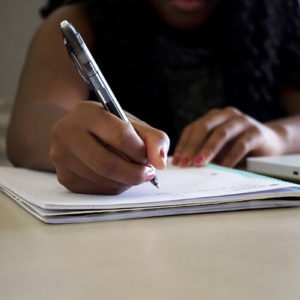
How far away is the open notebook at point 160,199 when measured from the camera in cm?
42

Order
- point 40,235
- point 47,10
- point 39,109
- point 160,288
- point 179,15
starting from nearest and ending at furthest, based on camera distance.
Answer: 1. point 160,288
2. point 40,235
3. point 39,109
4. point 179,15
5. point 47,10

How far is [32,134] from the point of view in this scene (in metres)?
0.80

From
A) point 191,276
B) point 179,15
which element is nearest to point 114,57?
point 179,15

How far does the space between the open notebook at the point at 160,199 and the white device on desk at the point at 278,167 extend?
0.10 m

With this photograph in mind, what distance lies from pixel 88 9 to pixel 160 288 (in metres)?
1.00

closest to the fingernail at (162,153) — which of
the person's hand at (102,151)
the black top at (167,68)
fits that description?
the person's hand at (102,151)

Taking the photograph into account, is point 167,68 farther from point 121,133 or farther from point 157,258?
point 157,258

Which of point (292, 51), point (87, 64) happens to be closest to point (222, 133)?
point (87, 64)

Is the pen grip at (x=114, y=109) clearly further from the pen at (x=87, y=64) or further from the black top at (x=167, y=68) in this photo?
the black top at (x=167, y=68)

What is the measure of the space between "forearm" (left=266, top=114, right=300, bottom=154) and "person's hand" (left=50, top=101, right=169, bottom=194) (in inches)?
19.7

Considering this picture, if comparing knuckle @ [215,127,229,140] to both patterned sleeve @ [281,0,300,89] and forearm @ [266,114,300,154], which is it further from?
patterned sleeve @ [281,0,300,89]

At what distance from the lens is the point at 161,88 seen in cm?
117

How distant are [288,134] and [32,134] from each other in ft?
1.61

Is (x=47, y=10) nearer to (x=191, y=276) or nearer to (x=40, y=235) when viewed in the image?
(x=40, y=235)
